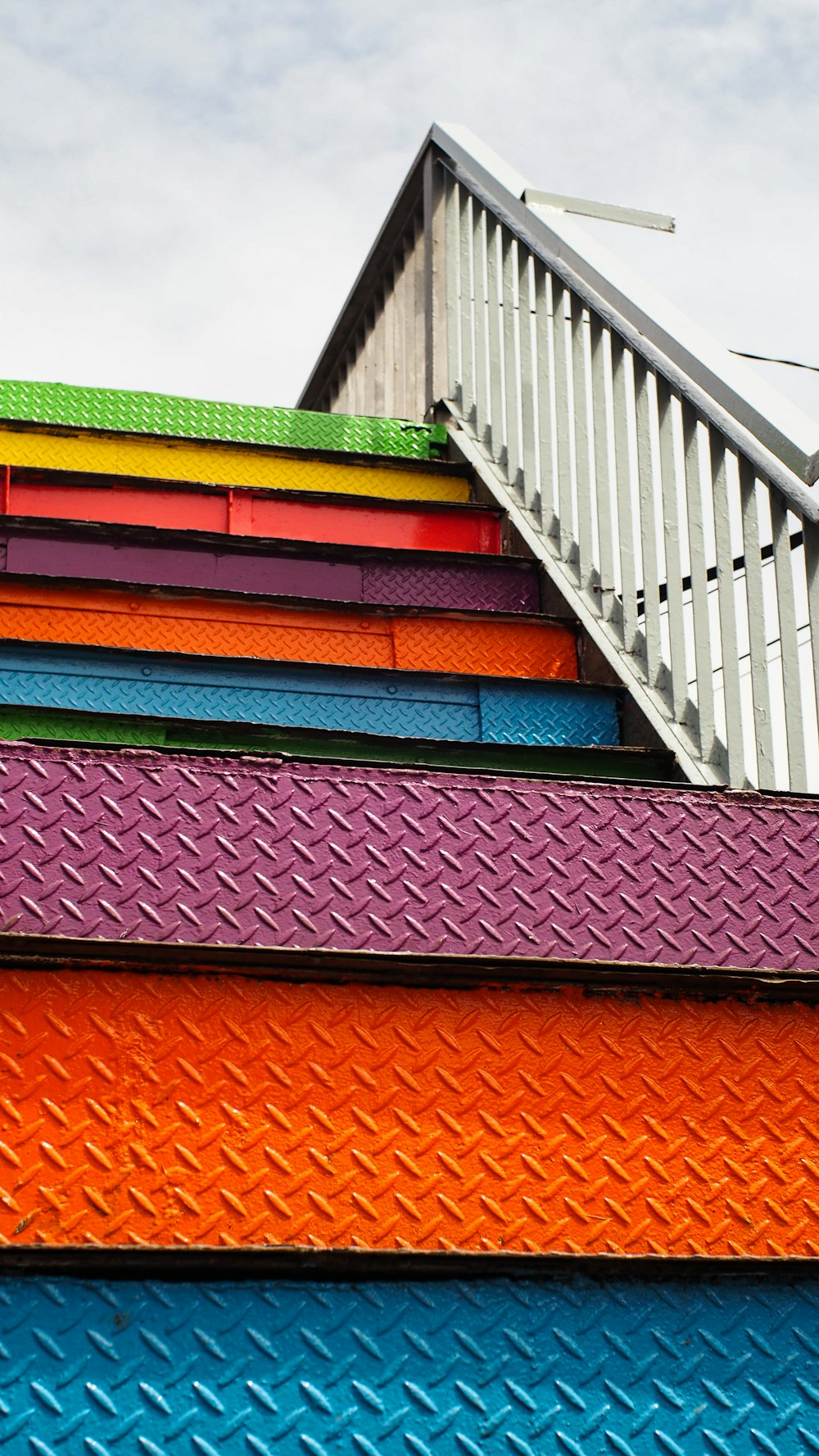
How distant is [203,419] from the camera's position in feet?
12.4

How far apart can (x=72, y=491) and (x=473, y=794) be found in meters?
1.94

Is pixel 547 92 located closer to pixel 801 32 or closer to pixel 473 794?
pixel 801 32

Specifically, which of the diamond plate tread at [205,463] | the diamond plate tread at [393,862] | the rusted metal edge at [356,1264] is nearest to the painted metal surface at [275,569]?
the diamond plate tread at [205,463]

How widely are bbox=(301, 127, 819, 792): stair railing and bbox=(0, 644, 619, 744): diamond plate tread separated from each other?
0.18 metres

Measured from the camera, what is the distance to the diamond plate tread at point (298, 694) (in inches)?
86.8

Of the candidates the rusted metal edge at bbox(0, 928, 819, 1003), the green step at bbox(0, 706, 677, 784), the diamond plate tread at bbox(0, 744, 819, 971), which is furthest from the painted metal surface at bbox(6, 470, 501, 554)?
the rusted metal edge at bbox(0, 928, 819, 1003)

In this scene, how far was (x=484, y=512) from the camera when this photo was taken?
131 inches

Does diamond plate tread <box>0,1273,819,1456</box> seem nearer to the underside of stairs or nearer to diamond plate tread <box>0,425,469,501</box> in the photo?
the underside of stairs

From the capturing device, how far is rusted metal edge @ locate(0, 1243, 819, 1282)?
975 mm

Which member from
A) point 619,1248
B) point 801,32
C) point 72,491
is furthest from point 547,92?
point 619,1248

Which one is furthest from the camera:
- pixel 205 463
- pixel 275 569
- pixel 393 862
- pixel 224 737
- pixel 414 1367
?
pixel 205 463

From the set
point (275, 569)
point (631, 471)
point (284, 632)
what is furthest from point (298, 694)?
point (631, 471)

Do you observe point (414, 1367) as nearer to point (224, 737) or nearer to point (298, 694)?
point (224, 737)

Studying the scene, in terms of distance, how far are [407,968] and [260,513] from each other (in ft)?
6.93
